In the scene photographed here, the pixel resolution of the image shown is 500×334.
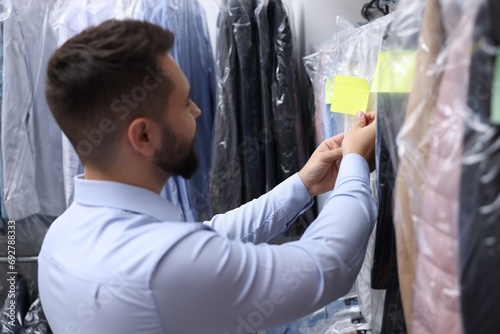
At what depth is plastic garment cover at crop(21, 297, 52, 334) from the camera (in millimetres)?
1642

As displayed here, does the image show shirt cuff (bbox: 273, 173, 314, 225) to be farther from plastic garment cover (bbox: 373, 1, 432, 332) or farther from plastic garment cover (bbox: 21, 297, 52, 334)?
plastic garment cover (bbox: 21, 297, 52, 334)

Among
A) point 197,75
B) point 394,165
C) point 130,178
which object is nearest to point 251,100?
point 197,75

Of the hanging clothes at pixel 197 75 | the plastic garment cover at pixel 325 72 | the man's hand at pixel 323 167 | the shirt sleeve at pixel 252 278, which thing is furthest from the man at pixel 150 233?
the hanging clothes at pixel 197 75

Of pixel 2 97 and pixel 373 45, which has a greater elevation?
pixel 373 45

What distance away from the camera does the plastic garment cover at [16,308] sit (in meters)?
1.64

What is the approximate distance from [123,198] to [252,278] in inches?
9.2

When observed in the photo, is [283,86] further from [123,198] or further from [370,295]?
[123,198]

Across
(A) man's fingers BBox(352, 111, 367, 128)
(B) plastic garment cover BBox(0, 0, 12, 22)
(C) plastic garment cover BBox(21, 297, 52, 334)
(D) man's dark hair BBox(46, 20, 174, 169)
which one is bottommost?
(C) plastic garment cover BBox(21, 297, 52, 334)

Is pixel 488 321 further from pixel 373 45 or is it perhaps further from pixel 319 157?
pixel 373 45

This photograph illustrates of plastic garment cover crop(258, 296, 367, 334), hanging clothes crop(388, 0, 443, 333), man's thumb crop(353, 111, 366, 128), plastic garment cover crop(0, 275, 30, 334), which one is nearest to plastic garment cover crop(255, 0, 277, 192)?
plastic garment cover crop(258, 296, 367, 334)

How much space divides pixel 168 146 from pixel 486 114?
45 cm

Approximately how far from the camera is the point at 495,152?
0.42 metres

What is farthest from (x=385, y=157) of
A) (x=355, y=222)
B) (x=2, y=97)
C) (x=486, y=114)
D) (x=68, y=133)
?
(x=2, y=97)

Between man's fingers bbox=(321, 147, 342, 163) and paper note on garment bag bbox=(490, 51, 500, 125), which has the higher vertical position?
paper note on garment bag bbox=(490, 51, 500, 125)
